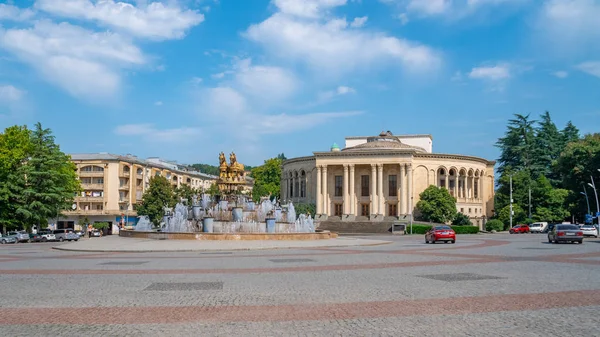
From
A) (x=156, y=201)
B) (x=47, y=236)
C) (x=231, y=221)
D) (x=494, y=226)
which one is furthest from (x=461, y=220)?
(x=47, y=236)

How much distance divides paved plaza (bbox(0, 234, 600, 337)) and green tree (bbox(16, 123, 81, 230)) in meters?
43.0

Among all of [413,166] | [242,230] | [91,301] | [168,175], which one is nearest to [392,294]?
[91,301]

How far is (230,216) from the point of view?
44688 millimetres

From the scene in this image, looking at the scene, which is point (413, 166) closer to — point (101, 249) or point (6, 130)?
point (6, 130)

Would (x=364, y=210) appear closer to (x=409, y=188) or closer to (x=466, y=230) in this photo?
(x=409, y=188)

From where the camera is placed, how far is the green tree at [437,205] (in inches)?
3108

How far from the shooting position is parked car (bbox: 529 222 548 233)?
6906 centimetres

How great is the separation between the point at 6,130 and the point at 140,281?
49.7m

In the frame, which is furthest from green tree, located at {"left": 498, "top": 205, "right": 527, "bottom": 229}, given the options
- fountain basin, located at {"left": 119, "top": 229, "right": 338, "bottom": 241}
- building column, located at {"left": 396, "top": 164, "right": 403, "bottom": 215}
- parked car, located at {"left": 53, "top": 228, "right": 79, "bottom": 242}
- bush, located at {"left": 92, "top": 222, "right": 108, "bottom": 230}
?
bush, located at {"left": 92, "top": 222, "right": 108, "bottom": 230}

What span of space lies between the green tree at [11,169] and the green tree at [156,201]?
19073 mm

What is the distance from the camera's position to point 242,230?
133 ft

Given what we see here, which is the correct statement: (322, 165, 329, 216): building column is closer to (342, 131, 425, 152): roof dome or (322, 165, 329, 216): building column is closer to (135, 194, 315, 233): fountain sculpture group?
(342, 131, 425, 152): roof dome

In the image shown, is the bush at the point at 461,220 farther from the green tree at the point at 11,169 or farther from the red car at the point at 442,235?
the green tree at the point at 11,169

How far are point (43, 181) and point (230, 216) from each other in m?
25.4
